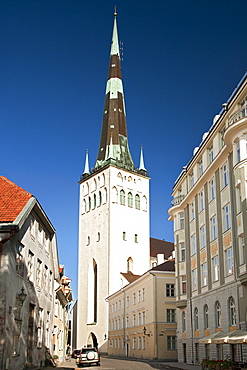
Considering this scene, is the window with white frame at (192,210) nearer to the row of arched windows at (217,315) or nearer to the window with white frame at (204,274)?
the window with white frame at (204,274)

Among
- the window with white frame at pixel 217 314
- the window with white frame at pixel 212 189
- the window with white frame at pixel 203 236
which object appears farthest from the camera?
the window with white frame at pixel 203 236

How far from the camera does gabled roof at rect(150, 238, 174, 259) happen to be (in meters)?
96.8

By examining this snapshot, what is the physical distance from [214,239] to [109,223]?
168 feet

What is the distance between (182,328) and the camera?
42688 mm

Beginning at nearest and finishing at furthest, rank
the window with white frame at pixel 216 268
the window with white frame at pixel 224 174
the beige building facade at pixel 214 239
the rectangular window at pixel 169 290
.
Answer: the beige building facade at pixel 214 239 < the window with white frame at pixel 224 174 < the window with white frame at pixel 216 268 < the rectangular window at pixel 169 290

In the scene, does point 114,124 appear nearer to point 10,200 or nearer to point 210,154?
point 210,154

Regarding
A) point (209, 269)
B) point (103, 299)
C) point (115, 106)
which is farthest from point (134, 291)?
point (115, 106)

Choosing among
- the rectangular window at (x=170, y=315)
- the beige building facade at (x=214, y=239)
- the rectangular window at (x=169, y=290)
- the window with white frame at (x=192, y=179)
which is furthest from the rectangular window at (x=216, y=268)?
the rectangular window at (x=170, y=315)

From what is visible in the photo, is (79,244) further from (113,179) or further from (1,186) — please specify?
(1,186)

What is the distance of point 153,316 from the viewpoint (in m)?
51.2

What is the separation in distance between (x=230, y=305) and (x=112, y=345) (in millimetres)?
44805

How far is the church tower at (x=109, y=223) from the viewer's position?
82.1 meters

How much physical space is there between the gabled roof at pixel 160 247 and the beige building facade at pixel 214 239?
51.8 m

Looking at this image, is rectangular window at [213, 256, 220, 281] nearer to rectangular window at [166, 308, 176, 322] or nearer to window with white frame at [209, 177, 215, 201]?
window with white frame at [209, 177, 215, 201]
